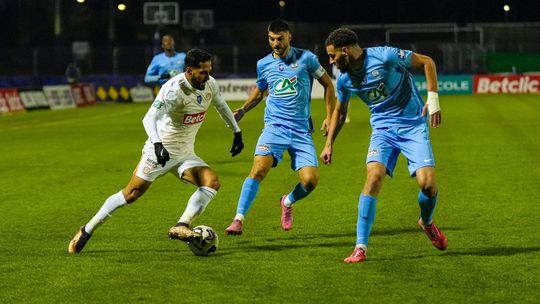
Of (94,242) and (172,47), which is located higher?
(172,47)

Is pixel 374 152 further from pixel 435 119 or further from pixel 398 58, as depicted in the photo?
pixel 398 58

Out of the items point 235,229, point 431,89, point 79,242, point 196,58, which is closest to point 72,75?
point 235,229

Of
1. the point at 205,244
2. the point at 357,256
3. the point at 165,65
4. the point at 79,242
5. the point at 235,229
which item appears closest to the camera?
the point at 357,256

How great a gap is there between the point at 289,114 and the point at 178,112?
172 centimetres

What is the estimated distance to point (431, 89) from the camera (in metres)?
9.25

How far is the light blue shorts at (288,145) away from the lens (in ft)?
36.7

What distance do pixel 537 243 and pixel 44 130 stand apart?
20296 mm

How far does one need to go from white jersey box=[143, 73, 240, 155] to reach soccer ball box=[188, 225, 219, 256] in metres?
0.87

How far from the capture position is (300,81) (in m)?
11.3

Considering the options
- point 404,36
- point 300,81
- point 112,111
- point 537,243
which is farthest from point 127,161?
point 404,36

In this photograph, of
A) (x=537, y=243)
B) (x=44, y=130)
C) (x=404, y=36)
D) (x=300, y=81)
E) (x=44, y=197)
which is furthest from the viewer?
(x=404, y=36)

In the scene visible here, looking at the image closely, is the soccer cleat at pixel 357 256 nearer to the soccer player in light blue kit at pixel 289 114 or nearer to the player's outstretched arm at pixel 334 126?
the player's outstretched arm at pixel 334 126

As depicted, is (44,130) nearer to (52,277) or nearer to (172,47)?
(172,47)

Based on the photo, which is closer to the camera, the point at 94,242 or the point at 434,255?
the point at 434,255
